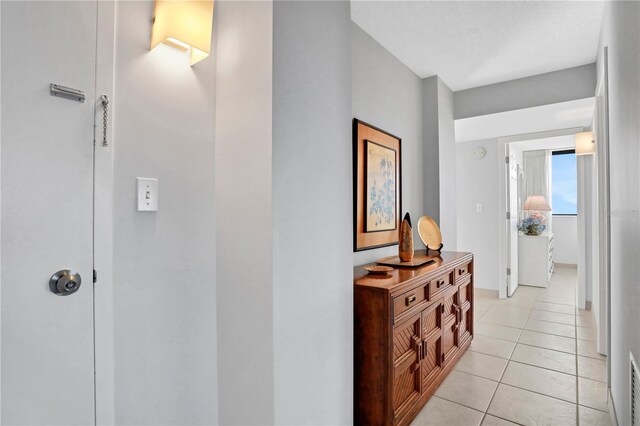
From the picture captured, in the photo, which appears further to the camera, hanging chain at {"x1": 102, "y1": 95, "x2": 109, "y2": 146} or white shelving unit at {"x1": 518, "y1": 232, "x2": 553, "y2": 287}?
white shelving unit at {"x1": 518, "y1": 232, "x2": 553, "y2": 287}

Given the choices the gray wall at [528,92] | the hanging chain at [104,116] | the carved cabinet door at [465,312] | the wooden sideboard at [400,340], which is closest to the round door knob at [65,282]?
the hanging chain at [104,116]

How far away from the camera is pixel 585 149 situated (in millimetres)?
3521

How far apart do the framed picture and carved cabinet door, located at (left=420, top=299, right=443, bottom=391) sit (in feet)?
2.10

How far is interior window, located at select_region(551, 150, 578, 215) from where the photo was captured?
7035 mm

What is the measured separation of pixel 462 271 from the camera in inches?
110

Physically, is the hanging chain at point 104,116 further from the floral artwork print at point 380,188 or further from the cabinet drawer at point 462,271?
the cabinet drawer at point 462,271

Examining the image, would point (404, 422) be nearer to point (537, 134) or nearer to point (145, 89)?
point (145, 89)

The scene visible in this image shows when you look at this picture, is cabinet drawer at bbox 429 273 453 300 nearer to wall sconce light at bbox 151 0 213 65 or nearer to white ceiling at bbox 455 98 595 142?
wall sconce light at bbox 151 0 213 65

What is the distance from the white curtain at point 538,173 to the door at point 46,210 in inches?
293

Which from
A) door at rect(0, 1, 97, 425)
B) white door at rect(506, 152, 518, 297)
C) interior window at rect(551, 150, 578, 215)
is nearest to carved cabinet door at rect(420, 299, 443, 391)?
door at rect(0, 1, 97, 425)

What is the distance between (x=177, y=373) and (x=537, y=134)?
5068 mm

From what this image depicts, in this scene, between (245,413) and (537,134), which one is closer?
(245,413)

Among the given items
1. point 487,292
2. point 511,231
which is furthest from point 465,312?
point 511,231

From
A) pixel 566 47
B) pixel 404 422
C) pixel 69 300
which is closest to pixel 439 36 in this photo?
pixel 566 47
